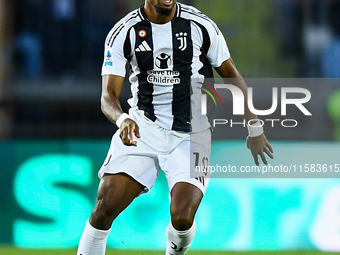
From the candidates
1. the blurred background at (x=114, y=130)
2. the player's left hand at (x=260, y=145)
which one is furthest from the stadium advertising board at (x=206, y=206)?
the player's left hand at (x=260, y=145)

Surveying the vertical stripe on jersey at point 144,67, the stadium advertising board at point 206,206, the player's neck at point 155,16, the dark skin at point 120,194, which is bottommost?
the stadium advertising board at point 206,206

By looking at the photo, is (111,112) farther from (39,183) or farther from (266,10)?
(266,10)

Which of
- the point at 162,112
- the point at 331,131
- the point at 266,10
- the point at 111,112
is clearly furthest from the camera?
the point at 266,10

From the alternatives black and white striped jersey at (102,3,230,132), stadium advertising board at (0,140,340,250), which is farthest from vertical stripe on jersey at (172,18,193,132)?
stadium advertising board at (0,140,340,250)

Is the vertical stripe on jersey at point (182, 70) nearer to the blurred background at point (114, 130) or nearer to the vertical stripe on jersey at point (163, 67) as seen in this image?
the vertical stripe on jersey at point (163, 67)

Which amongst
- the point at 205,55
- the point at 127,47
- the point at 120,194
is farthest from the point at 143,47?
the point at 120,194

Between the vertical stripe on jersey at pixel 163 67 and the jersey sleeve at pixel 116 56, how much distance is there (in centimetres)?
19

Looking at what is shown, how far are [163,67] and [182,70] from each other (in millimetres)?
117

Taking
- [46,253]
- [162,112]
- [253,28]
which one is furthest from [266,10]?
[46,253]

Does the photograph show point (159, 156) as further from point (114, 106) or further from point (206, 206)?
point (206, 206)

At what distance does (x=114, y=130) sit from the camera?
4883mm

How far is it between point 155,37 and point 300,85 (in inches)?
83.7

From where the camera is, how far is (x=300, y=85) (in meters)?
5.00

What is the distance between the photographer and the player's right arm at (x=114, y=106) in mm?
2877
